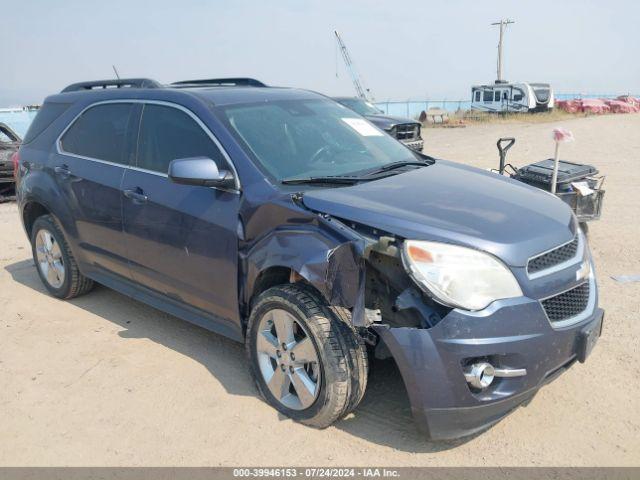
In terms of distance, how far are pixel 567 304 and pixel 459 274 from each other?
685mm

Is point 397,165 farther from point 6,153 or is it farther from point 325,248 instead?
point 6,153

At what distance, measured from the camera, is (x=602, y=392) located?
137 inches

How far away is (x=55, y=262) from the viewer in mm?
5309

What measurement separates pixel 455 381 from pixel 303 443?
93 cm

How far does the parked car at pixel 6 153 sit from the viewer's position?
10.7 metres

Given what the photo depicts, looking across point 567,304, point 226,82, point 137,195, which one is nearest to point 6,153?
point 226,82

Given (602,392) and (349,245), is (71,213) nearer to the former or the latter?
(349,245)

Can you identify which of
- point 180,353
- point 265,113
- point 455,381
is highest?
point 265,113

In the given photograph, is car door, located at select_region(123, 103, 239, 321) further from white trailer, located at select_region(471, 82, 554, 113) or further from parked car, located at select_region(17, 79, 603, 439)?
white trailer, located at select_region(471, 82, 554, 113)

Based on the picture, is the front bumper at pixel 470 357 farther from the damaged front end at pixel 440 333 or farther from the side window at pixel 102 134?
the side window at pixel 102 134

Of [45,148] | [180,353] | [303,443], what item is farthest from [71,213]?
[303,443]

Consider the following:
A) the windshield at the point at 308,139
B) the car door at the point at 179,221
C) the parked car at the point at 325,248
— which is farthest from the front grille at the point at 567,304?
the car door at the point at 179,221

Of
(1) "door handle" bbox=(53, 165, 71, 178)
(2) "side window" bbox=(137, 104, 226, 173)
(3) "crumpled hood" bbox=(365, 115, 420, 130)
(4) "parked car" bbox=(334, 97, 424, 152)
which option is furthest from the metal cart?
(3) "crumpled hood" bbox=(365, 115, 420, 130)

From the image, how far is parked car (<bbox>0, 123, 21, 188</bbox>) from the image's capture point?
1074 centimetres
